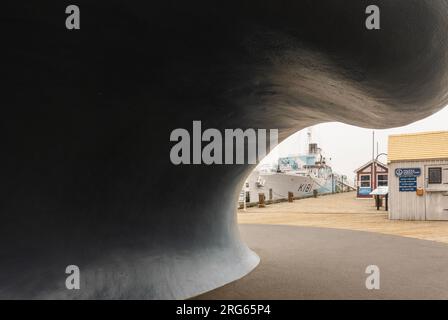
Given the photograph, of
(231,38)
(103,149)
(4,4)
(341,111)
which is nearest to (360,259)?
(341,111)

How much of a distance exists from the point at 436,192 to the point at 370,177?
1862cm

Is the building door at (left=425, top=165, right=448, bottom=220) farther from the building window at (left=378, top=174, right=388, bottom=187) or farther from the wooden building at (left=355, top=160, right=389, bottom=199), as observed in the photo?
the building window at (left=378, top=174, right=388, bottom=187)

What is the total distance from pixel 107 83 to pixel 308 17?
4.81 feet

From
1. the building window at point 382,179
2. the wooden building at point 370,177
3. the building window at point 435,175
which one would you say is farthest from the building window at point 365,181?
the building window at point 435,175

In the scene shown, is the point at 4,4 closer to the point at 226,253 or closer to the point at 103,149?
the point at 103,149

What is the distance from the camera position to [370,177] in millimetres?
32250

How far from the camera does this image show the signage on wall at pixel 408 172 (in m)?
14.4

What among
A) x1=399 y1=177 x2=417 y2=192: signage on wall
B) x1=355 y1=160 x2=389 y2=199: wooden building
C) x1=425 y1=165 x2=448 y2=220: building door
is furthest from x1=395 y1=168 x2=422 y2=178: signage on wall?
x1=355 y1=160 x2=389 y2=199: wooden building

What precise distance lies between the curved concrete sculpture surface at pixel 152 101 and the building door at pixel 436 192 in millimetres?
11480

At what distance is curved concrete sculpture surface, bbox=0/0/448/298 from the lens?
210 cm

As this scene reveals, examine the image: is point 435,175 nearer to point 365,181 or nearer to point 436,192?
point 436,192

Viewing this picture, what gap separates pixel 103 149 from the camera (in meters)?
3.29

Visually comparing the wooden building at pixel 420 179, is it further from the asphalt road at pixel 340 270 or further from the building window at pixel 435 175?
the asphalt road at pixel 340 270

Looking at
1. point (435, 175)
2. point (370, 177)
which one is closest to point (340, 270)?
point (435, 175)
